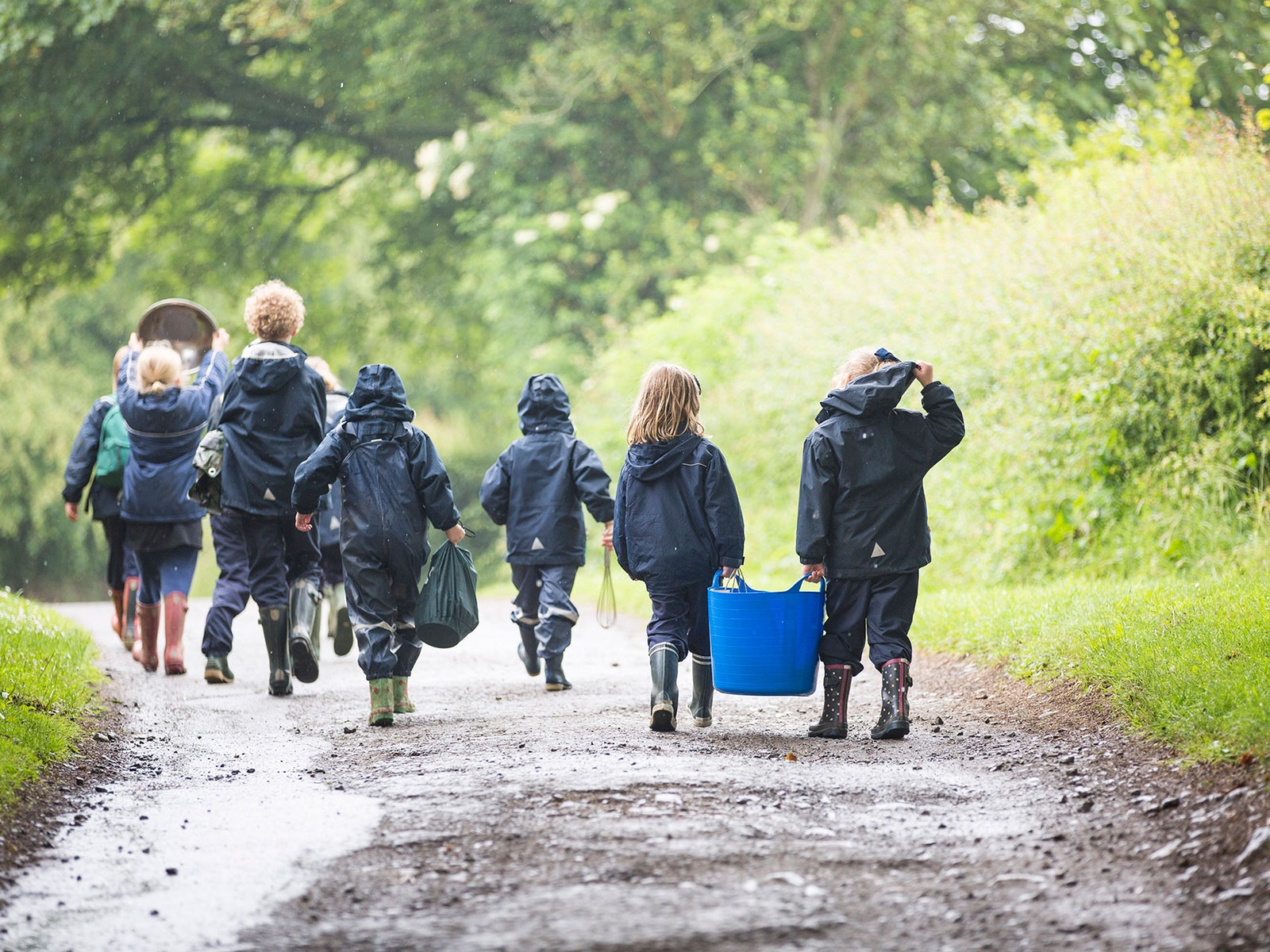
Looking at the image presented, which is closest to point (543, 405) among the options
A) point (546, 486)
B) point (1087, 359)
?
point (546, 486)

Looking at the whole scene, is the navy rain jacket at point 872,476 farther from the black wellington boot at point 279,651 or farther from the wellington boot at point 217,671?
the wellington boot at point 217,671

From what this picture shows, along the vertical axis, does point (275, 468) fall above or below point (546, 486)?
above

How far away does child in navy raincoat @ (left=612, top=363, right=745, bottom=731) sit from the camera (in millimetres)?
6977

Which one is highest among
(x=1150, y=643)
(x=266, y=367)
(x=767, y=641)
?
(x=266, y=367)

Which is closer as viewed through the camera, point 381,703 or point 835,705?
point 835,705

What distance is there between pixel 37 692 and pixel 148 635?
8.18 ft

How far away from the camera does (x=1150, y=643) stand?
23.3 ft

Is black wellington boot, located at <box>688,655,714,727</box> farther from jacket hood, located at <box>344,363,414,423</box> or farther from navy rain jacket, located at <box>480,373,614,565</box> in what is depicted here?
jacket hood, located at <box>344,363,414,423</box>

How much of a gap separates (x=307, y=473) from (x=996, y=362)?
23.2 ft

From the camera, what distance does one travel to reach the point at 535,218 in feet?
77.5

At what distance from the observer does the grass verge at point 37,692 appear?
583 cm

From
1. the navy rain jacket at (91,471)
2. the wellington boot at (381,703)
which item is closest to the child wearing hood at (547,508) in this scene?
the wellington boot at (381,703)

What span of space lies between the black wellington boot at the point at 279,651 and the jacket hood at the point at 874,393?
3591 mm

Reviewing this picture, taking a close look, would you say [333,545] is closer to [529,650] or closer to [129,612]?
[529,650]
